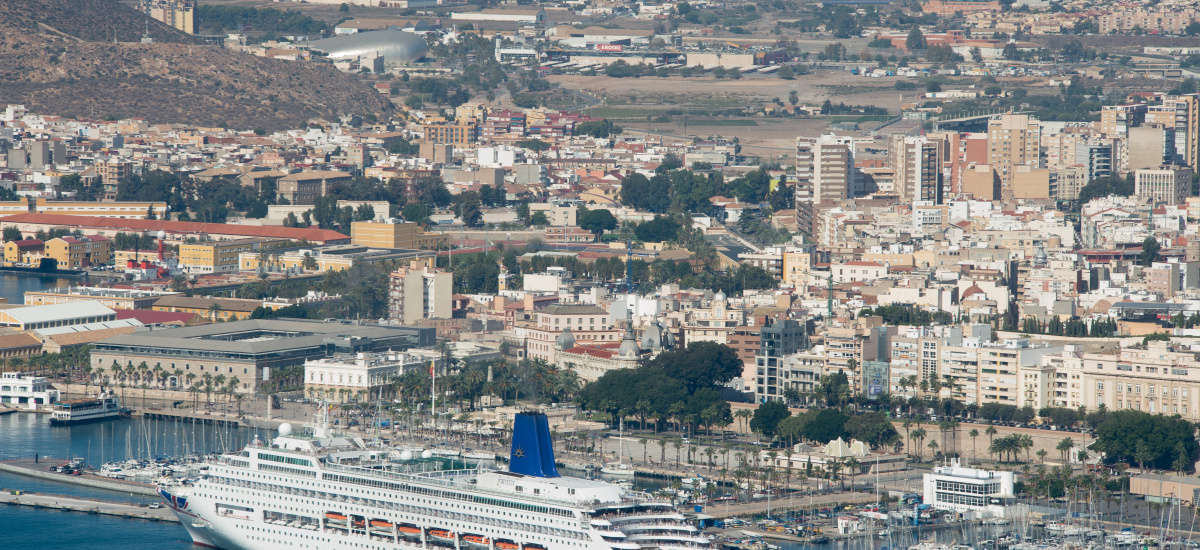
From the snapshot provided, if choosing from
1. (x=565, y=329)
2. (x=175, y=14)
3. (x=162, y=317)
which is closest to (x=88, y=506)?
(x=565, y=329)

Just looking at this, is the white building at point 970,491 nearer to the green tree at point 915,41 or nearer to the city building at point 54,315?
the city building at point 54,315

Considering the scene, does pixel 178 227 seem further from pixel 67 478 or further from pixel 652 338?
pixel 67 478

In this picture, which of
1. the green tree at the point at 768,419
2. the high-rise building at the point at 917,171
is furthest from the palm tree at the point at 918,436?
the high-rise building at the point at 917,171

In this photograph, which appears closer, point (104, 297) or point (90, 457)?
point (90, 457)

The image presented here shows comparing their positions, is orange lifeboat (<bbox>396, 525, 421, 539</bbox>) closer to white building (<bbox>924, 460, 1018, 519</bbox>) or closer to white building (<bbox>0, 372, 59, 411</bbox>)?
white building (<bbox>924, 460, 1018, 519</bbox>)

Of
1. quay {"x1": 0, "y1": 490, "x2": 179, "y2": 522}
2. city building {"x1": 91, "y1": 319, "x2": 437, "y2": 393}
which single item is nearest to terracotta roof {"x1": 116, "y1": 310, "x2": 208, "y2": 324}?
city building {"x1": 91, "y1": 319, "x2": 437, "y2": 393}

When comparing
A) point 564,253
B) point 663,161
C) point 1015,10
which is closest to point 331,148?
point 663,161
